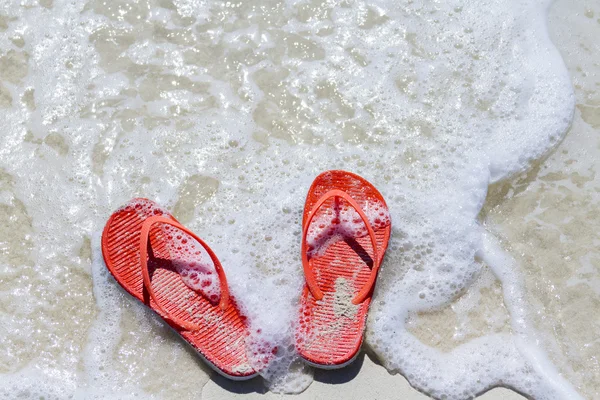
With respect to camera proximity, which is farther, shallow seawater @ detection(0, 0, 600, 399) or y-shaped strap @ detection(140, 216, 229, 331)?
shallow seawater @ detection(0, 0, 600, 399)

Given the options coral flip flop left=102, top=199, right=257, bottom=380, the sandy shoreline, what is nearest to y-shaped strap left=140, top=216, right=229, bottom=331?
coral flip flop left=102, top=199, right=257, bottom=380

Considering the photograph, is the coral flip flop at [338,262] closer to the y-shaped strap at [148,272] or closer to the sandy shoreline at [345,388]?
the sandy shoreline at [345,388]

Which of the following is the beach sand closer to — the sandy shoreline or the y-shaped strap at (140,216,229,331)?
the sandy shoreline

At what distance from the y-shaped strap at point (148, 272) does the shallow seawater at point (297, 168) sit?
7cm

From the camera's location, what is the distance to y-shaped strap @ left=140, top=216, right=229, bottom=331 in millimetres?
1990

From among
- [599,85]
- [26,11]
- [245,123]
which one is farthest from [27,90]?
[599,85]

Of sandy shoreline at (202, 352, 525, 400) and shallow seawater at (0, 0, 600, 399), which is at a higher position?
shallow seawater at (0, 0, 600, 399)

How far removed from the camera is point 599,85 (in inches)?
94.4

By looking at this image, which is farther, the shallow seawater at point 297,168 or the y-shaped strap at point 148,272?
the shallow seawater at point 297,168

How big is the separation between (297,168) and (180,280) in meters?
0.60

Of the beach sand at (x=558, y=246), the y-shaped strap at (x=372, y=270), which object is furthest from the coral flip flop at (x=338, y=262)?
the beach sand at (x=558, y=246)

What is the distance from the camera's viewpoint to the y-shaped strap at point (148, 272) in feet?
6.53

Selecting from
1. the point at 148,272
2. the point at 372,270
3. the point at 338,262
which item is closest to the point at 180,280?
the point at 148,272

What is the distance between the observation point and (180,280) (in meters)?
2.16
